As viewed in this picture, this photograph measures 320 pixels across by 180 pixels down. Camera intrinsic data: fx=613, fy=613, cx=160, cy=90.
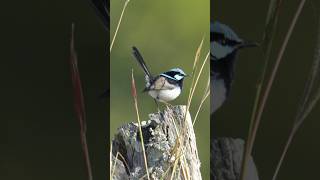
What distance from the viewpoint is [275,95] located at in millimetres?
2441

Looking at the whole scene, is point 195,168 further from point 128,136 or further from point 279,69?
point 279,69

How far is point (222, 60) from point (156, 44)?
28 centimetres

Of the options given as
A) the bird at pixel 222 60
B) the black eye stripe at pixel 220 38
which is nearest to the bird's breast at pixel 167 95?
the bird at pixel 222 60

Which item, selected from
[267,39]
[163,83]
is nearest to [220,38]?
[267,39]

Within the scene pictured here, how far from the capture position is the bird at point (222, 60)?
2.47m

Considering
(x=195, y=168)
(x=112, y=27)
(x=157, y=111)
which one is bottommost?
(x=195, y=168)

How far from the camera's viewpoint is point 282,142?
246 cm
